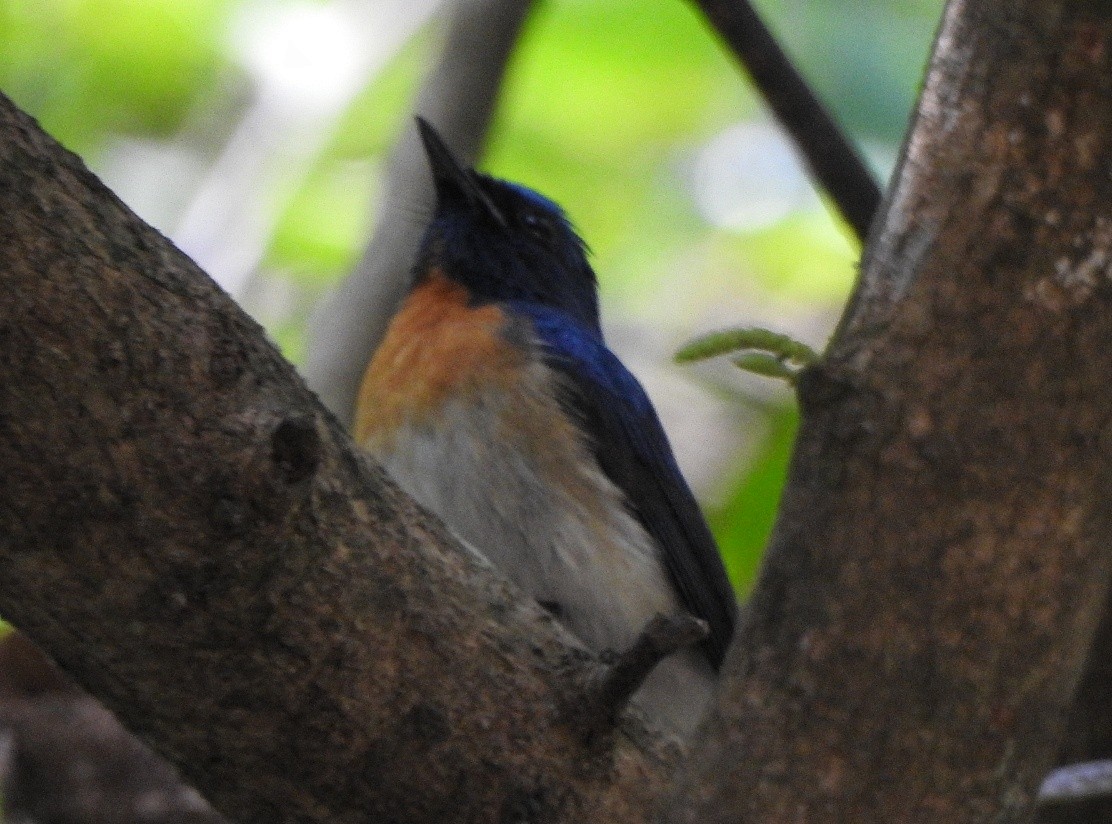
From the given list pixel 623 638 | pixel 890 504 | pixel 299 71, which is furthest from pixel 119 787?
pixel 890 504

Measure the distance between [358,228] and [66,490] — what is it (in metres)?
4.48

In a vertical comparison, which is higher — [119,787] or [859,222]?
[859,222]

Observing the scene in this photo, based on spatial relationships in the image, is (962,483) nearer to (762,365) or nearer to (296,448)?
(762,365)

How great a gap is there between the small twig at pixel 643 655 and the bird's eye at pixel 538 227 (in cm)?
319

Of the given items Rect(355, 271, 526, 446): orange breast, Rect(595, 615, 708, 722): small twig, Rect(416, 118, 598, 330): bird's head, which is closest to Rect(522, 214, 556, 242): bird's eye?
Rect(416, 118, 598, 330): bird's head

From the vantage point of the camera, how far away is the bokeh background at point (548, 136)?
19.5 feet

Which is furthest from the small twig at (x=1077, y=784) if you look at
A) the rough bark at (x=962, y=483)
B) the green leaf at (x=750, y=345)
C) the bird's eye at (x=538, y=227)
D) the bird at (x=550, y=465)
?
the bird's eye at (x=538, y=227)

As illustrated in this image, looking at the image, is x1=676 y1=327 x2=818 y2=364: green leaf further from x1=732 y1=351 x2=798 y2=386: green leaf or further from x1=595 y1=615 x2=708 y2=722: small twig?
x1=595 y1=615 x2=708 y2=722: small twig

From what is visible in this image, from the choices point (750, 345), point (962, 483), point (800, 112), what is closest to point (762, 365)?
point (750, 345)

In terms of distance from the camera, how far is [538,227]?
5930 mm

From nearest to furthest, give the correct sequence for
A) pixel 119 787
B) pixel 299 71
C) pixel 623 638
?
pixel 623 638 < pixel 119 787 < pixel 299 71

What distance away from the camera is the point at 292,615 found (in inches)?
104

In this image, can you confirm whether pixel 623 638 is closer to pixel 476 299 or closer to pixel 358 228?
pixel 476 299

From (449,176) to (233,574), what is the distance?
3164 mm
